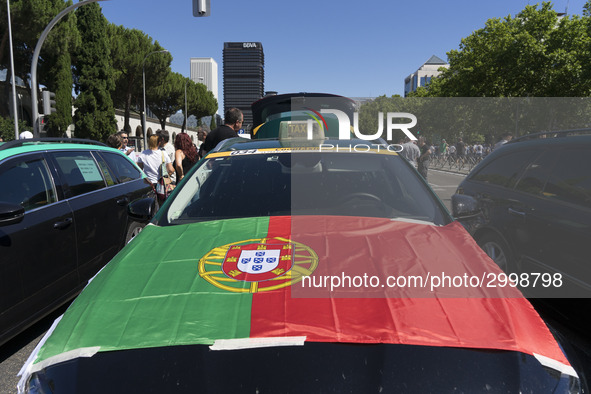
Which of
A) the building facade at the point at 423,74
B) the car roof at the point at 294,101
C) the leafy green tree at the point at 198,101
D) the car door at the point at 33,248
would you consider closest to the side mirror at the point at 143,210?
the car door at the point at 33,248

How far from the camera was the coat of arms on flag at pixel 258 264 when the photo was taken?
1819 millimetres

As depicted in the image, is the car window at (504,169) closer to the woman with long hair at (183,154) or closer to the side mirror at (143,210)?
the side mirror at (143,210)

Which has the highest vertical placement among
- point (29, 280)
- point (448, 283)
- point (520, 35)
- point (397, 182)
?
point (520, 35)

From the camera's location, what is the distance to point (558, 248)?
345cm

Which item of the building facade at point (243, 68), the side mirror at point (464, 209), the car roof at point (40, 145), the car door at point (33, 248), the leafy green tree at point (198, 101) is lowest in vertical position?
the car door at point (33, 248)

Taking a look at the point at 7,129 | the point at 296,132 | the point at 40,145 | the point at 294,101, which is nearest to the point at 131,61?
the point at 7,129

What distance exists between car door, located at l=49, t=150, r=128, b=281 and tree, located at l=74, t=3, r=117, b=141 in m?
32.8

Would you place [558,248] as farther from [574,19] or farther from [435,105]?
[435,105]

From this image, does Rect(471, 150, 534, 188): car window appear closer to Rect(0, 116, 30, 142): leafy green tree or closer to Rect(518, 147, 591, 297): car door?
Rect(518, 147, 591, 297): car door

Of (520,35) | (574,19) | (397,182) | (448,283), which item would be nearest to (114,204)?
(397,182)

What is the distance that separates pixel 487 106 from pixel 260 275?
40.0 m

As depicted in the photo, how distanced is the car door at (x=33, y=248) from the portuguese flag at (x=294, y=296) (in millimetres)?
1483

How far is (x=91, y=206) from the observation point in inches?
176

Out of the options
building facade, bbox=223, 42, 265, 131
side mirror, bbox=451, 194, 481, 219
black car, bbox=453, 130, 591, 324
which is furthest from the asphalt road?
building facade, bbox=223, 42, 265, 131
